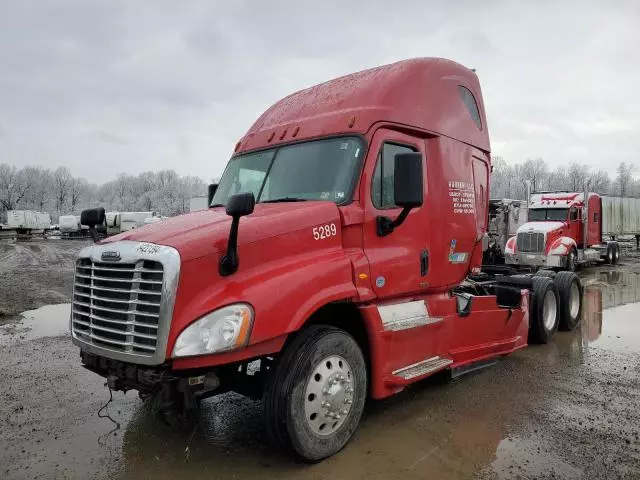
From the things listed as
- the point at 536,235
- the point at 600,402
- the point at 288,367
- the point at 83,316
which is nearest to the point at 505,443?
the point at 600,402

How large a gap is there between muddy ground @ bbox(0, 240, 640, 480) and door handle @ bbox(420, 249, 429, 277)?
55.4 inches

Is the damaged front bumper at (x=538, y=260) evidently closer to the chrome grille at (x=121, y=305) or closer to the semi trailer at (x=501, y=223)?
the semi trailer at (x=501, y=223)

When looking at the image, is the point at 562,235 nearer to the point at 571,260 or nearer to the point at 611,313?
the point at 571,260

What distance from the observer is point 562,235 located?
1880 cm

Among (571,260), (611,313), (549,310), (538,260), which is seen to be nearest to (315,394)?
(549,310)

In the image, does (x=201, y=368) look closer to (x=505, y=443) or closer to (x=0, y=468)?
(x=0, y=468)

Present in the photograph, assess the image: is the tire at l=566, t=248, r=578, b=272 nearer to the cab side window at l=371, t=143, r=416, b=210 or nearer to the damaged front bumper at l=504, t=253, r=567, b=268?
the damaged front bumper at l=504, t=253, r=567, b=268

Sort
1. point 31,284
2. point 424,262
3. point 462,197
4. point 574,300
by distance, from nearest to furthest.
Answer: point 424,262
point 462,197
point 574,300
point 31,284

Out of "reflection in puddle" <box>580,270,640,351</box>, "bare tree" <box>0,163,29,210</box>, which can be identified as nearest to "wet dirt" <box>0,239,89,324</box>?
"reflection in puddle" <box>580,270,640,351</box>

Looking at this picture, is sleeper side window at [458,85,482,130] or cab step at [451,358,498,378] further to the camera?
sleeper side window at [458,85,482,130]

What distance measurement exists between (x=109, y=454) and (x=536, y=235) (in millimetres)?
16829

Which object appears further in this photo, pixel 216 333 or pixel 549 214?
pixel 549 214

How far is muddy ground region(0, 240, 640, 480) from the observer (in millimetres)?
3889

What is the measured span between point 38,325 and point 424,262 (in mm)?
7736
